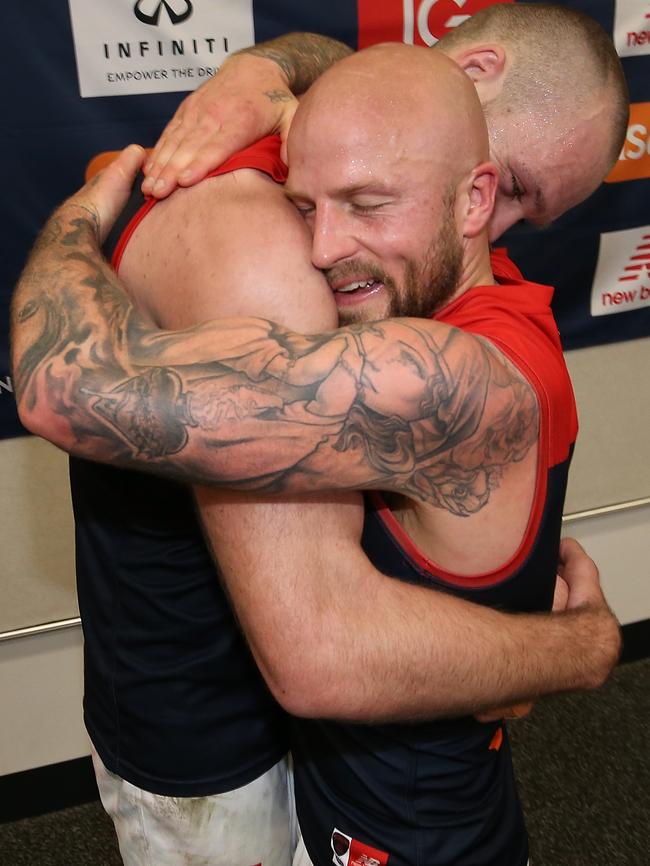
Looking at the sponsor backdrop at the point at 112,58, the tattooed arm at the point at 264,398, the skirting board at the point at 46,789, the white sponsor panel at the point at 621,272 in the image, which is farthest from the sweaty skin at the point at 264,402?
the skirting board at the point at 46,789

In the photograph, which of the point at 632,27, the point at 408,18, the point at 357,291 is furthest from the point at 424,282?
the point at 632,27

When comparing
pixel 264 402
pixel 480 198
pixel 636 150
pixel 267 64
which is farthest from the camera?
pixel 636 150

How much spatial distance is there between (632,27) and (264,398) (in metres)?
1.73

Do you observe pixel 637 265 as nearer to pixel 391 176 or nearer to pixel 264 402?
pixel 391 176

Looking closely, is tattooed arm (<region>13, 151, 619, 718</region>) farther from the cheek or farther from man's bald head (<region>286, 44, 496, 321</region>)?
the cheek

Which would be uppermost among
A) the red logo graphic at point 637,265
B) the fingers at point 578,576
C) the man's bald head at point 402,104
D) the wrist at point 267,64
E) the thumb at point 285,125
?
the man's bald head at point 402,104

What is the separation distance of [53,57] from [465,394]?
126cm

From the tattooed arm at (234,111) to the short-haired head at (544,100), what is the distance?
0.23 meters

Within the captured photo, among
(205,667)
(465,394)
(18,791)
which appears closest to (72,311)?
(465,394)

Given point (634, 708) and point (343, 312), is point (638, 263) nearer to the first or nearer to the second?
point (634, 708)

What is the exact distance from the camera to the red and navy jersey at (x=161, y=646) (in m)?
1.11

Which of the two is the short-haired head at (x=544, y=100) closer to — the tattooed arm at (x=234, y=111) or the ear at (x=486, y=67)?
the ear at (x=486, y=67)

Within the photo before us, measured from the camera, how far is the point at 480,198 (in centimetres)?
111

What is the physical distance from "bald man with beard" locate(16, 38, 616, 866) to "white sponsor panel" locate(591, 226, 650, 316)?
1267 mm
